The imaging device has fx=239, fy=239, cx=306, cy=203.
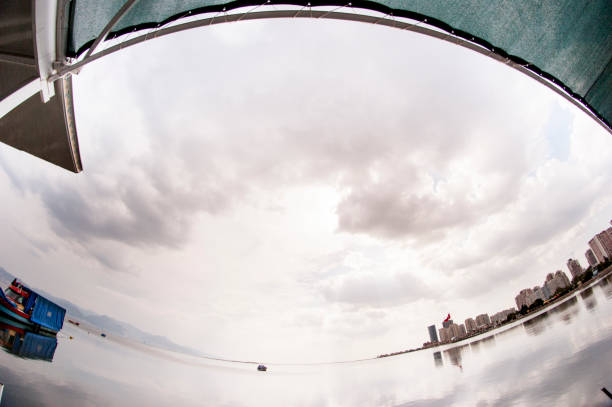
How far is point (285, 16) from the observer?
5.72 meters

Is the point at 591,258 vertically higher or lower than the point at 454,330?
higher

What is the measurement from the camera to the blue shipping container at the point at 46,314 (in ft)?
61.2

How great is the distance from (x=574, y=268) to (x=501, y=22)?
126 meters

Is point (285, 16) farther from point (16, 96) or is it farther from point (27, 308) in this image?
point (27, 308)

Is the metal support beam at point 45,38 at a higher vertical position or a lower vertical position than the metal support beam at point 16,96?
higher

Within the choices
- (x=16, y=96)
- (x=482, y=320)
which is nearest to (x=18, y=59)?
(x=16, y=96)

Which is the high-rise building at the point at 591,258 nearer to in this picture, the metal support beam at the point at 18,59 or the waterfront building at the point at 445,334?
the waterfront building at the point at 445,334

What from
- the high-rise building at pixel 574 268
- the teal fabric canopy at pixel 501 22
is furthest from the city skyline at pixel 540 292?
the teal fabric canopy at pixel 501 22

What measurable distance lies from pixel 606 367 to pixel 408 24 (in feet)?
33.2

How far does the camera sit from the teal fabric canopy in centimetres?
538

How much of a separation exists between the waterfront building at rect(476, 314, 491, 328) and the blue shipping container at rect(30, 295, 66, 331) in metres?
149

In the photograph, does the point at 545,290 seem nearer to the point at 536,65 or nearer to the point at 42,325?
the point at 536,65

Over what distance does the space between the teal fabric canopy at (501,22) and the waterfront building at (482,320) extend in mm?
145968

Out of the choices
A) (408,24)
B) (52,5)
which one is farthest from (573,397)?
(52,5)
